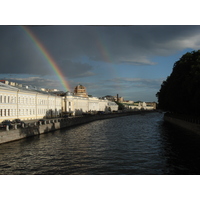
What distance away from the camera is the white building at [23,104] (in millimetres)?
44469

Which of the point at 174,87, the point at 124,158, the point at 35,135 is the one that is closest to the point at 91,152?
the point at 124,158

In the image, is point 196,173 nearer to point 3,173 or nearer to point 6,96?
point 3,173

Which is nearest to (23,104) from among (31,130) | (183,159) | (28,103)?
(28,103)

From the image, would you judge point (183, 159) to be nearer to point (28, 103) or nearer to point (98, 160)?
point (98, 160)

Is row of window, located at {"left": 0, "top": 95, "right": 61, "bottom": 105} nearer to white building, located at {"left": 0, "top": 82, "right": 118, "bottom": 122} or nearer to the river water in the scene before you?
white building, located at {"left": 0, "top": 82, "right": 118, "bottom": 122}

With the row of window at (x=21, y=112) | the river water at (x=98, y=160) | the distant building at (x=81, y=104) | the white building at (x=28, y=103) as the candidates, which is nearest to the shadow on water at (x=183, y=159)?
the river water at (x=98, y=160)

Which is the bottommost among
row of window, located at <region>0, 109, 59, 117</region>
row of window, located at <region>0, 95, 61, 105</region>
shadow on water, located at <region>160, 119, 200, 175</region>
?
shadow on water, located at <region>160, 119, 200, 175</region>

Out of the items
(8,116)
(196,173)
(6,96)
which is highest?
(6,96)

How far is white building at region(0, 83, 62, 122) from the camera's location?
44.5 metres

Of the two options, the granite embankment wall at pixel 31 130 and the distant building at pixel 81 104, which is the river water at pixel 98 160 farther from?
the distant building at pixel 81 104

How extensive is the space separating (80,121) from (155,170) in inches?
1874

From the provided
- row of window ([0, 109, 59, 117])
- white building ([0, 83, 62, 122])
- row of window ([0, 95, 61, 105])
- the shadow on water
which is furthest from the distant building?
the shadow on water

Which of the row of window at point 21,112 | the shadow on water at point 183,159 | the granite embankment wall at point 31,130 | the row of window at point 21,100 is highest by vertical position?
the row of window at point 21,100

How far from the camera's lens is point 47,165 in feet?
61.2
